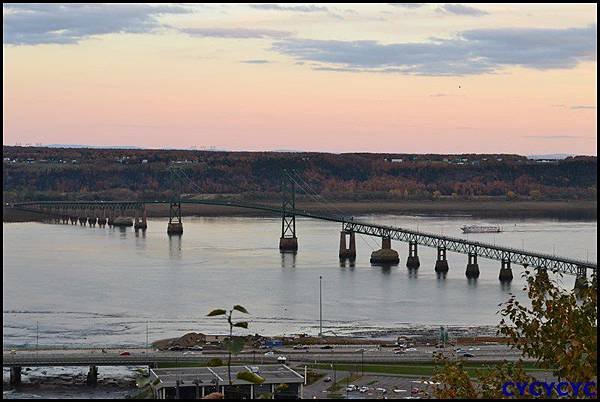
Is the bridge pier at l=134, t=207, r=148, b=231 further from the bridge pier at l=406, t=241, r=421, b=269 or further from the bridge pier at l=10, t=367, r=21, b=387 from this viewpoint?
the bridge pier at l=10, t=367, r=21, b=387

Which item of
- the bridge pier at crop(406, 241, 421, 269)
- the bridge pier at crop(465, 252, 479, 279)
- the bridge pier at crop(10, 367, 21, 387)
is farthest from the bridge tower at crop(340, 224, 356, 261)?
the bridge pier at crop(10, 367, 21, 387)

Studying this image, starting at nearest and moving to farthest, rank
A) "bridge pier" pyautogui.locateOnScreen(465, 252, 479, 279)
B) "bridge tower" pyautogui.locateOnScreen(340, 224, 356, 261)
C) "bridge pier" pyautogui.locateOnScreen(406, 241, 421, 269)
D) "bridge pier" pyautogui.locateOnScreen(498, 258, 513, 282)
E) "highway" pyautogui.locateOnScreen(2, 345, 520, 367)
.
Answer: "highway" pyautogui.locateOnScreen(2, 345, 520, 367) < "bridge pier" pyautogui.locateOnScreen(498, 258, 513, 282) < "bridge pier" pyautogui.locateOnScreen(465, 252, 479, 279) < "bridge pier" pyautogui.locateOnScreen(406, 241, 421, 269) < "bridge tower" pyautogui.locateOnScreen(340, 224, 356, 261)

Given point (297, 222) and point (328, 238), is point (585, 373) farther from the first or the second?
point (297, 222)

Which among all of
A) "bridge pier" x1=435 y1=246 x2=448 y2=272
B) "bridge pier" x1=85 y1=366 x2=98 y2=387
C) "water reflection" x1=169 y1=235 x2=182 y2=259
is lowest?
"bridge pier" x1=85 y1=366 x2=98 y2=387

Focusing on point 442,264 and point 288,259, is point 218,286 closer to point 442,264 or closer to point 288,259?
point 442,264

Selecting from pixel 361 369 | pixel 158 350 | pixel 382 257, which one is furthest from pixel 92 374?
pixel 382 257

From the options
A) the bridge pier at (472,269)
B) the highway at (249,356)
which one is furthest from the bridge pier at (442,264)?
the highway at (249,356)
